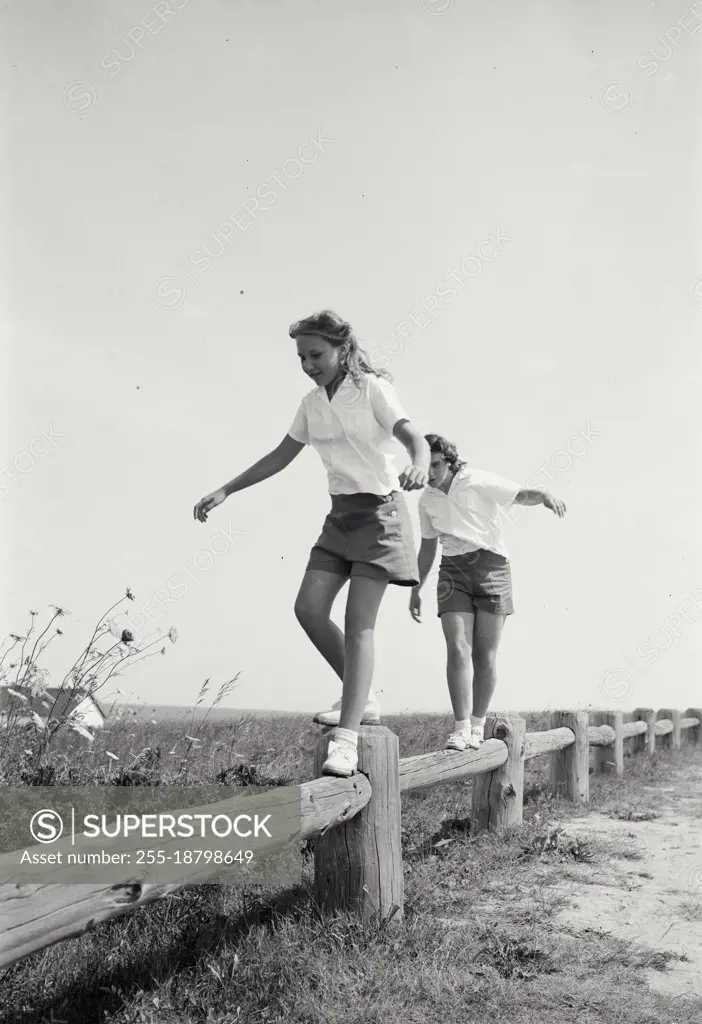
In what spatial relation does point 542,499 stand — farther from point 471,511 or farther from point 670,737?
point 670,737

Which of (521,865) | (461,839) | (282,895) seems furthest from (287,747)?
(282,895)

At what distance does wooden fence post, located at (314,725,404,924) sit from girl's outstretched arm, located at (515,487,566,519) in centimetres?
233

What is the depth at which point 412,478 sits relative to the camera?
3.05 meters

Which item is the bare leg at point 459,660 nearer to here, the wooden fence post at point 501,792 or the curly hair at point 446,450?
the wooden fence post at point 501,792

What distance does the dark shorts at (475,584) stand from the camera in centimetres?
525

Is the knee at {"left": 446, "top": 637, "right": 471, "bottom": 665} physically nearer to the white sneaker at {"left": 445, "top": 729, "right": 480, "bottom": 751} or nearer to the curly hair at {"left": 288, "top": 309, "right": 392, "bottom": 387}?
the white sneaker at {"left": 445, "top": 729, "right": 480, "bottom": 751}

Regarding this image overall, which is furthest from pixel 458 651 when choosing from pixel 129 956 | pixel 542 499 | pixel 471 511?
pixel 129 956

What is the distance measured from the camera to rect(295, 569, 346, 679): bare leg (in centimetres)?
352

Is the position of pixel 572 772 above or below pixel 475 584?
below

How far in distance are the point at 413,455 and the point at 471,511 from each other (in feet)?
7.10

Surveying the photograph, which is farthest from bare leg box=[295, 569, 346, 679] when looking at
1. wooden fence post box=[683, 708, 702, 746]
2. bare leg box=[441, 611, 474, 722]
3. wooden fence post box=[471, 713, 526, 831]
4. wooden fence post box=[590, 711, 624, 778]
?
wooden fence post box=[683, 708, 702, 746]

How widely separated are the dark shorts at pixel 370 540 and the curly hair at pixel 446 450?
1846mm

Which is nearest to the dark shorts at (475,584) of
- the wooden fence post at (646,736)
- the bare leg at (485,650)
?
the bare leg at (485,650)

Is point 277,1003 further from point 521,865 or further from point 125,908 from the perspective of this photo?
point 521,865
